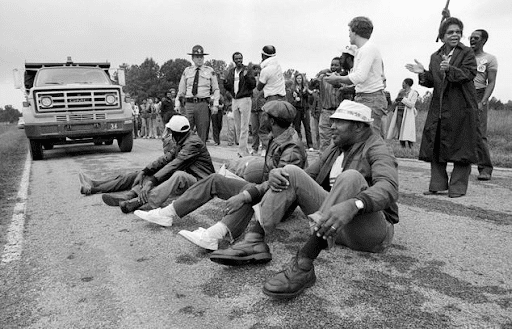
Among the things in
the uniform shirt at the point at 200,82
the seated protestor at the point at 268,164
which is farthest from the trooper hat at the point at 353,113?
the uniform shirt at the point at 200,82

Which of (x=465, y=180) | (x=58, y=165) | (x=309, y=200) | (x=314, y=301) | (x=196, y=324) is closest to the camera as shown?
(x=196, y=324)

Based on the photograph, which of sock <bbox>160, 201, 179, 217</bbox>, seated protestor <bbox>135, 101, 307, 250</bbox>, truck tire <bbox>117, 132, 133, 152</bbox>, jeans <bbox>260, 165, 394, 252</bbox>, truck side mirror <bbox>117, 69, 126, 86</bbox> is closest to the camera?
jeans <bbox>260, 165, 394, 252</bbox>

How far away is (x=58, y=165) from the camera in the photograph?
8.62m

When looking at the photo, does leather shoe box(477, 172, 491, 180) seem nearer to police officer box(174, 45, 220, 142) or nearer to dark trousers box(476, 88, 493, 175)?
dark trousers box(476, 88, 493, 175)

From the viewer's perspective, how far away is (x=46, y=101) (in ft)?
31.2

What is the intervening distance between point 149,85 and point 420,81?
3777 inches

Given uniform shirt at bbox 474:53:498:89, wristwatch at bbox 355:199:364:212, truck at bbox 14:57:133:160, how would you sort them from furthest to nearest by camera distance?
1. truck at bbox 14:57:133:160
2. uniform shirt at bbox 474:53:498:89
3. wristwatch at bbox 355:199:364:212

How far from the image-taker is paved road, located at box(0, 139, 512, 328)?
7.32 feet

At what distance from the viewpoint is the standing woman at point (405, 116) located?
1059cm

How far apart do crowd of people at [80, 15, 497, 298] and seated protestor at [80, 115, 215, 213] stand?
0.01m

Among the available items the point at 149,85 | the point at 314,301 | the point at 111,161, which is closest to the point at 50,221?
the point at 314,301

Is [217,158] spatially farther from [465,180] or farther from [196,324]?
[196,324]

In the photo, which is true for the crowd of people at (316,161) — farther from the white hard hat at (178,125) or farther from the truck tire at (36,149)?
the truck tire at (36,149)

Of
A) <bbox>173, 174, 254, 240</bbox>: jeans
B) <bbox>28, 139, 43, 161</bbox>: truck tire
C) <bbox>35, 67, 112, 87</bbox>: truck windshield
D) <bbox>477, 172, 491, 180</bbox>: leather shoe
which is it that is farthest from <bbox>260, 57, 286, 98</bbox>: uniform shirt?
<bbox>28, 139, 43, 161</bbox>: truck tire
